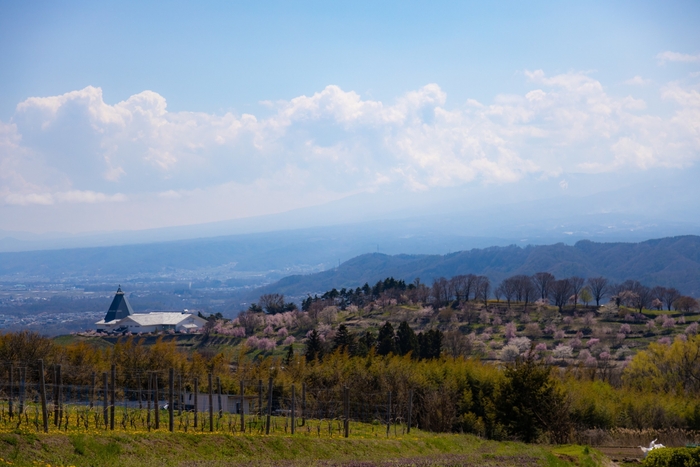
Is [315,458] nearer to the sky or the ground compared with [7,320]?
nearer to the sky

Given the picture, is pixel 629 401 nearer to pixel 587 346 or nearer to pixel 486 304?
pixel 587 346

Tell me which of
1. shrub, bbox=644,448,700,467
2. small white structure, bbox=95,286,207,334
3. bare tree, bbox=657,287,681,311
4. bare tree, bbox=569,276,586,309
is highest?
shrub, bbox=644,448,700,467

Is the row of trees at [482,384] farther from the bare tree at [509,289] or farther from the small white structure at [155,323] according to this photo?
the bare tree at [509,289]

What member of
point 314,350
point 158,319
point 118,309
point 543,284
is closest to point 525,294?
point 543,284

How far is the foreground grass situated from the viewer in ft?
40.7

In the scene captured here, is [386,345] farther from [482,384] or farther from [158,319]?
[158,319]

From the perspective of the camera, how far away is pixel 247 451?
1623 cm

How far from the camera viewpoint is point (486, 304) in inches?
3445

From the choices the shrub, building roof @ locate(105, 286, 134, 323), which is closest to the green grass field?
the shrub

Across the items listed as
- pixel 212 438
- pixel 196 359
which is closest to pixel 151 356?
pixel 196 359

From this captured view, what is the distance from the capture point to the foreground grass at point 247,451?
12398mm

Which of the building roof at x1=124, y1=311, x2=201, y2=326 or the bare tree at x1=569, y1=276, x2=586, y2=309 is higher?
the bare tree at x1=569, y1=276, x2=586, y2=309

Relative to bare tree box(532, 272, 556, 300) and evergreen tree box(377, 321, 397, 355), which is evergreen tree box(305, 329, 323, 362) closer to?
evergreen tree box(377, 321, 397, 355)

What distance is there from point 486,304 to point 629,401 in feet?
181
